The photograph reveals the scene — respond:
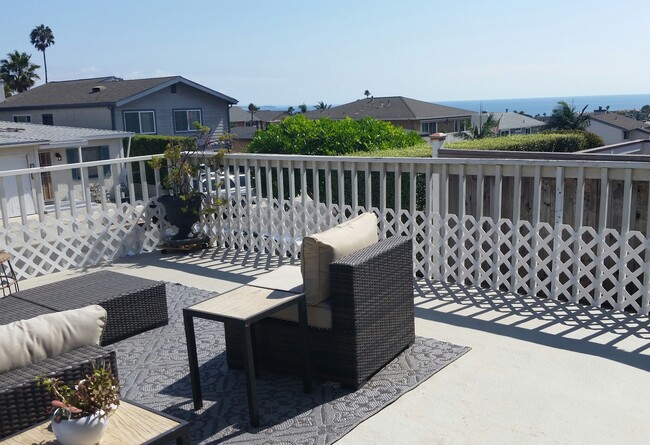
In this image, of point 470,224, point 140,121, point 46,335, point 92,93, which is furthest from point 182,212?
point 92,93

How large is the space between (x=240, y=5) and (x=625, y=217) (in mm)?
8678

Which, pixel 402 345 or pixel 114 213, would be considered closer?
pixel 402 345

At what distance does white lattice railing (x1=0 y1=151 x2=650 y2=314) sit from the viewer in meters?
5.25

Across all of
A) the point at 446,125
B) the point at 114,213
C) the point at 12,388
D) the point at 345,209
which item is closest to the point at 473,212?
the point at 345,209

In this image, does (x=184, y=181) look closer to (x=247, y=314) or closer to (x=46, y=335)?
(x=247, y=314)

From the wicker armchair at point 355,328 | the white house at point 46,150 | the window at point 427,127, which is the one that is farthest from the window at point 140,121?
the wicker armchair at point 355,328

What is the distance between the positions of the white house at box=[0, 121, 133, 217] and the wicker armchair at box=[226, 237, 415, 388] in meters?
18.6

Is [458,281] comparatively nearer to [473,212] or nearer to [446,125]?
[473,212]

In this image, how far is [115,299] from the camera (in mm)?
4883

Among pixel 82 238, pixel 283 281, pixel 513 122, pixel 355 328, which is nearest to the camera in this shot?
pixel 355 328

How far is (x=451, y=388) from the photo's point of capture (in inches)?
157

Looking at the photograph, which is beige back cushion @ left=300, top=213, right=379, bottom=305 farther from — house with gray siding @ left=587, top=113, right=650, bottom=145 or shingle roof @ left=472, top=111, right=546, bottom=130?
house with gray siding @ left=587, top=113, right=650, bottom=145

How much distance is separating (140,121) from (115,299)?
2706 cm

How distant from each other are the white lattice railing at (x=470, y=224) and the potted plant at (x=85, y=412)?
412 cm
